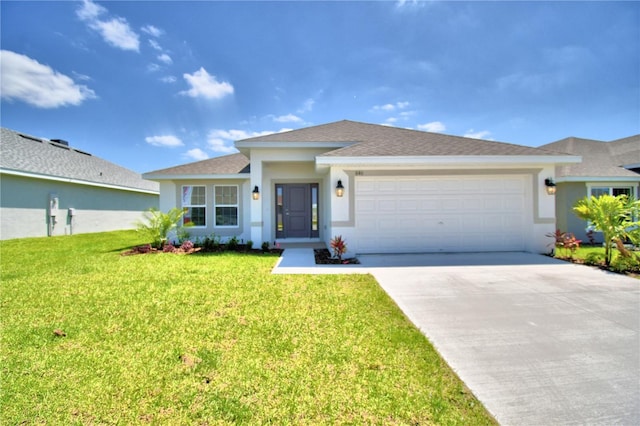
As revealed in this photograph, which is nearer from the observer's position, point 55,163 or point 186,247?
point 186,247

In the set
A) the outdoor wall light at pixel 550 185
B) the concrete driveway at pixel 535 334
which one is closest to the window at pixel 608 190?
the outdoor wall light at pixel 550 185

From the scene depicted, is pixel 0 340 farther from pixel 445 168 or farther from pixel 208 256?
pixel 445 168

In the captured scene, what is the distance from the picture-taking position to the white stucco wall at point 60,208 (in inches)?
486

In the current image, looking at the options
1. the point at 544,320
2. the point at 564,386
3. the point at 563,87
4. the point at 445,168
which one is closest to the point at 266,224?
the point at 445,168

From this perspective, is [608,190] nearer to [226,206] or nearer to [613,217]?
[613,217]

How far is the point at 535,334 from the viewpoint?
344 cm

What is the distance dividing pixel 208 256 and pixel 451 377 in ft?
25.9

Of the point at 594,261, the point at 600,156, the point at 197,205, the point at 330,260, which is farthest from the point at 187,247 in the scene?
the point at 600,156

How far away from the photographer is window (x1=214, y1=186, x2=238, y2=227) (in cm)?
1208

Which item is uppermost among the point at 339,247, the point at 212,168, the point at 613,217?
the point at 212,168

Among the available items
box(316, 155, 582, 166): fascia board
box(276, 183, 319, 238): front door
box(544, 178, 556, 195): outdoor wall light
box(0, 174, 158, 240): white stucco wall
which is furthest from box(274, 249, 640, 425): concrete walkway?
box(0, 174, 158, 240): white stucco wall

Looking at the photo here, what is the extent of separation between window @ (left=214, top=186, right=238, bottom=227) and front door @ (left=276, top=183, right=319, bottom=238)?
2.01 m

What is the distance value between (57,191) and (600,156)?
27.3m

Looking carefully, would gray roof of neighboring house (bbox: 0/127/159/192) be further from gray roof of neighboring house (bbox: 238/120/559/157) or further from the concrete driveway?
the concrete driveway
